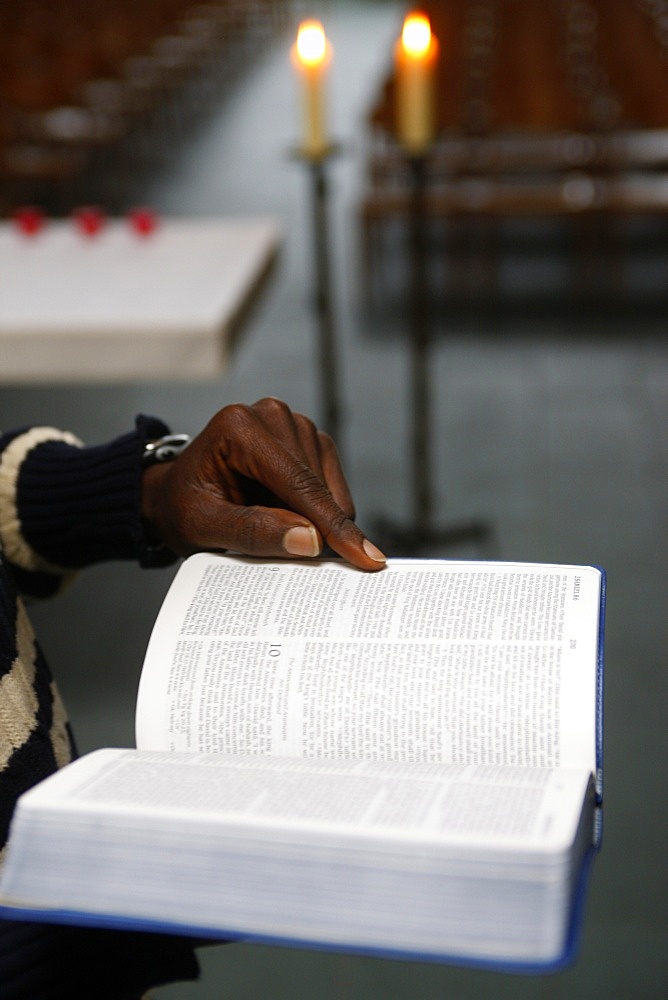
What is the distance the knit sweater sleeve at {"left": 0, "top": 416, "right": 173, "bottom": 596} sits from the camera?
100 centimetres

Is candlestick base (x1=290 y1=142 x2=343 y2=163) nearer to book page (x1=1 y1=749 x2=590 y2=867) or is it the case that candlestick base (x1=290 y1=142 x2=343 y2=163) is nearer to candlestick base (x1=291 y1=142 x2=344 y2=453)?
candlestick base (x1=291 y1=142 x2=344 y2=453)

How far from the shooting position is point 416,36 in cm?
214

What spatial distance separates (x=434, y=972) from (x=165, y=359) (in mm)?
1221

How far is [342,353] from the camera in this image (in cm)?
457

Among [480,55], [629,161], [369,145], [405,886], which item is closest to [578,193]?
[629,161]

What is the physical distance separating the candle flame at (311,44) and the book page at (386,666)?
57.2 inches

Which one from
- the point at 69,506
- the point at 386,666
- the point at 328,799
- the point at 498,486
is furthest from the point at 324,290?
the point at 328,799

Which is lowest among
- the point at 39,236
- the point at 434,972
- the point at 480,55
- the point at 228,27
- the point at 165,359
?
the point at 434,972

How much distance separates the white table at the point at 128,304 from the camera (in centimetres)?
230

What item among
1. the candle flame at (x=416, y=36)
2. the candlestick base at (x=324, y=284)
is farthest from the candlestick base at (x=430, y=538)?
the candle flame at (x=416, y=36)

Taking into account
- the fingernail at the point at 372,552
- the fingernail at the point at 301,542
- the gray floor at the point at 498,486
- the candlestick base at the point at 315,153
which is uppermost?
the candlestick base at the point at 315,153

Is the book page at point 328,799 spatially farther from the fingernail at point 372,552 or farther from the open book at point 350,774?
the fingernail at point 372,552


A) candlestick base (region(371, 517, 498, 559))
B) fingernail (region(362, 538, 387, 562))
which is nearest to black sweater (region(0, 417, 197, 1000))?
fingernail (region(362, 538, 387, 562))

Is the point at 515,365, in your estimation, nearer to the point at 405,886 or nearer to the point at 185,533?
the point at 185,533
